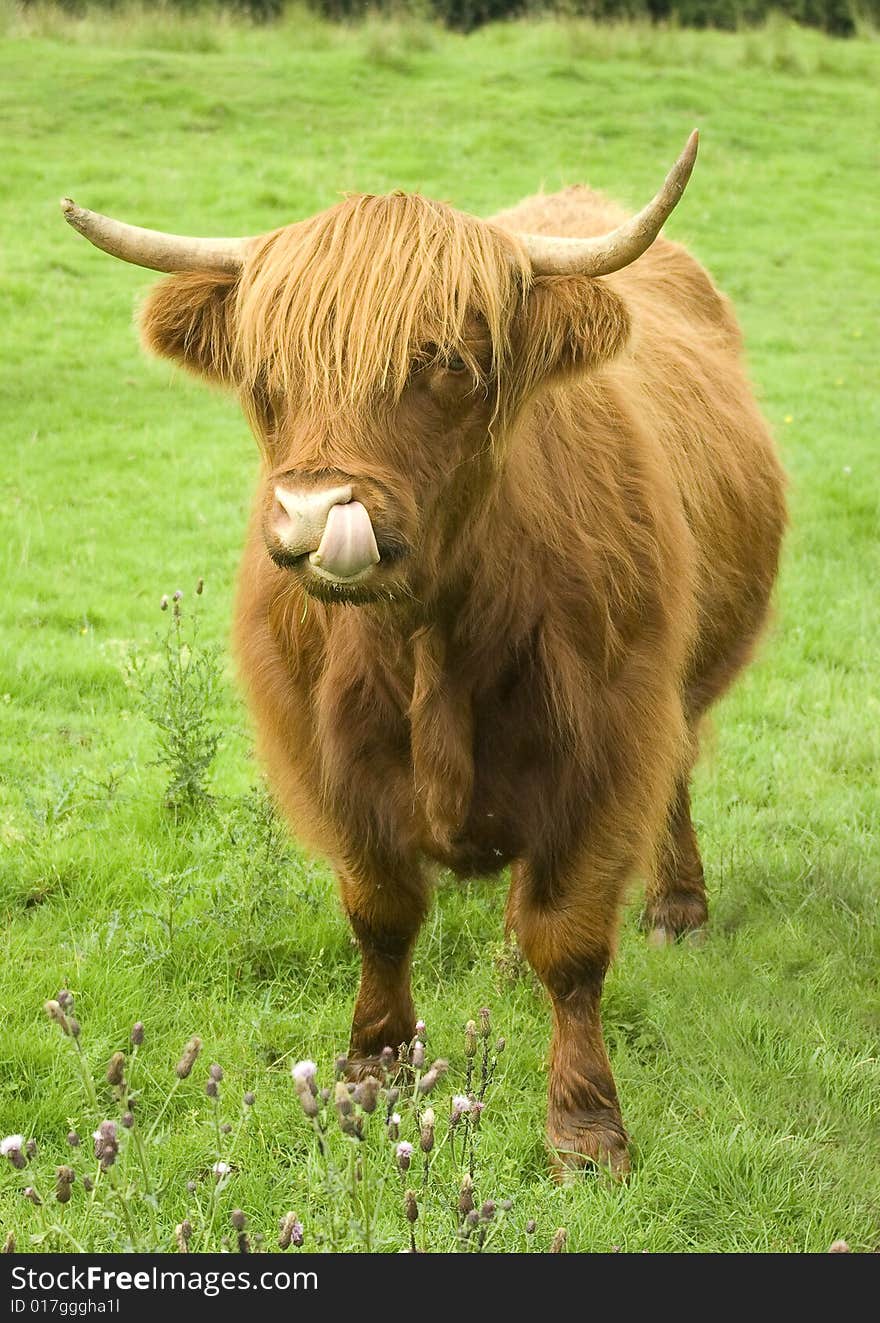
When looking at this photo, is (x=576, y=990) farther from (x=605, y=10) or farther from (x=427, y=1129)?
(x=605, y=10)

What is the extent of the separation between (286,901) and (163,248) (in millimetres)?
2060

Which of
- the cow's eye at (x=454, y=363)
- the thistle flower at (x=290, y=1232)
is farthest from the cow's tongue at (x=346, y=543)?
the thistle flower at (x=290, y=1232)

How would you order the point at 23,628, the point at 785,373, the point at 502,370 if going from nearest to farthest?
the point at 502,370, the point at 23,628, the point at 785,373

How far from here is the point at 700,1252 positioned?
9.86ft

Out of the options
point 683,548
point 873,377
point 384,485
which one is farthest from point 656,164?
point 384,485

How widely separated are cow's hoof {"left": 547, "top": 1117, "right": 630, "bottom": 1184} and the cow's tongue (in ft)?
5.21

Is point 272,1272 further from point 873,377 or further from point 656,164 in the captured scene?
point 656,164

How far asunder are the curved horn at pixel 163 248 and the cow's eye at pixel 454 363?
1.75 feet

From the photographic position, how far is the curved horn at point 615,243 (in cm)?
246

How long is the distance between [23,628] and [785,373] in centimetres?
696

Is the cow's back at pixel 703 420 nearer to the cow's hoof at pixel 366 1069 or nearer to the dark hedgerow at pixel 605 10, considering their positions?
the cow's hoof at pixel 366 1069

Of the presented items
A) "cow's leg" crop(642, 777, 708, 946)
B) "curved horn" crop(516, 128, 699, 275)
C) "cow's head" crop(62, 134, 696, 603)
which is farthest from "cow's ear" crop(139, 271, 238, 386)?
"cow's leg" crop(642, 777, 708, 946)

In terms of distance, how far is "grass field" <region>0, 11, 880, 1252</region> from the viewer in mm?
3172

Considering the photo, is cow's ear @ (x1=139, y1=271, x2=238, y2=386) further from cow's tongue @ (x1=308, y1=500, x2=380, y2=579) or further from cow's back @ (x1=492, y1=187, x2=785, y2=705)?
cow's back @ (x1=492, y1=187, x2=785, y2=705)
